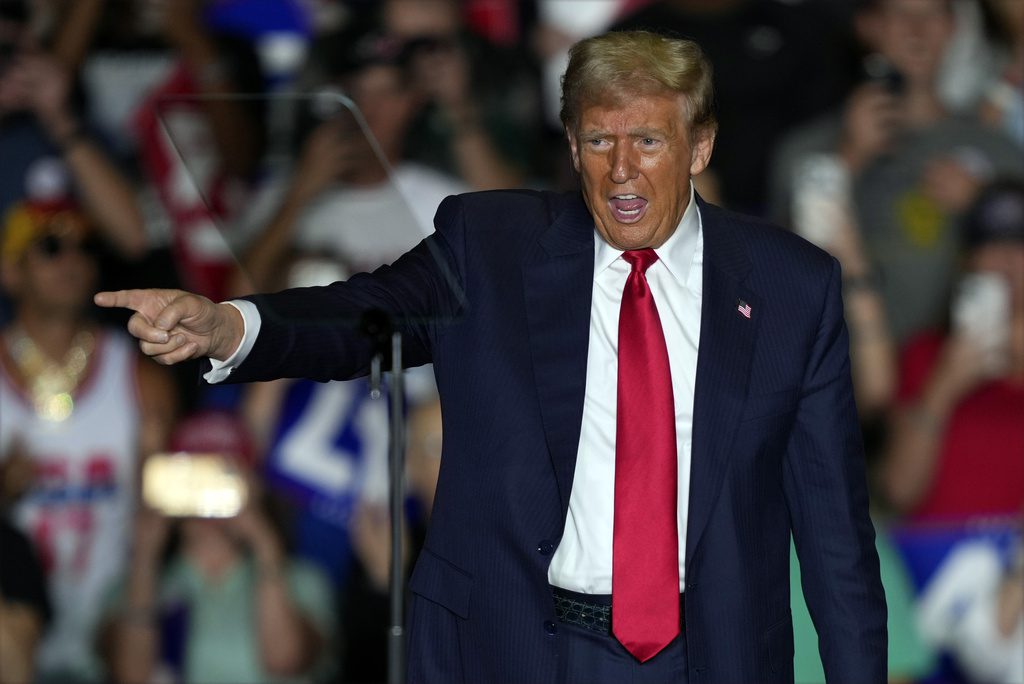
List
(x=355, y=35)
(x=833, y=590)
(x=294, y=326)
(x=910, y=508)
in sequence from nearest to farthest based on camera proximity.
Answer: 1. (x=294, y=326)
2. (x=833, y=590)
3. (x=910, y=508)
4. (x=355, y=35)

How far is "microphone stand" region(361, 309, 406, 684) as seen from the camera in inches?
55.6

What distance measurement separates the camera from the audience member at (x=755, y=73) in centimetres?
386

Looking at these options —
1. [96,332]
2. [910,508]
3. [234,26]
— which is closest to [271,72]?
[234,26]

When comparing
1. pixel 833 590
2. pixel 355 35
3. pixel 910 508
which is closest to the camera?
pixel 833 590

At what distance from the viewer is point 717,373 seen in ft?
5.46

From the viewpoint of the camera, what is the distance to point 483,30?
4.11m

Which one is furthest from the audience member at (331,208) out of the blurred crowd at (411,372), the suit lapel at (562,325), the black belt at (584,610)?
the blurred crowd at (411,372)

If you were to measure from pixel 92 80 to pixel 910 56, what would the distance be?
2323mm

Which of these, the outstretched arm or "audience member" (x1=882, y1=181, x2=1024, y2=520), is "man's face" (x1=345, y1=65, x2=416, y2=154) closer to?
"audience member" (x1=882, y1=181, x2=1024, y2=520)

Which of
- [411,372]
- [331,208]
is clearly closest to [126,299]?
[331,208]

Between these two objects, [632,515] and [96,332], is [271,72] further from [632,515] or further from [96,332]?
[632,515]

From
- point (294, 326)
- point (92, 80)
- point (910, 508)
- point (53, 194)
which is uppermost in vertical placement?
point (92, 80)

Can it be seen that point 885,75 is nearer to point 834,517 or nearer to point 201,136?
point 834,517

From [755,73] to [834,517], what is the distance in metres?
2.37
